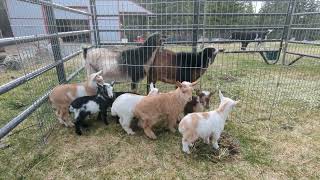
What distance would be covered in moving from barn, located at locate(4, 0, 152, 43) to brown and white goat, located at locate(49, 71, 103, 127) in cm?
81

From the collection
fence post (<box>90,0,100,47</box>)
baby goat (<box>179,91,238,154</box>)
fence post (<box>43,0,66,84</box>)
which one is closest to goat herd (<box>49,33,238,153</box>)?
baby goat (<box>179,91,238,154</box>)

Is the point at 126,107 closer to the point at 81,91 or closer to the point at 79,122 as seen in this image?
the point at 79,122

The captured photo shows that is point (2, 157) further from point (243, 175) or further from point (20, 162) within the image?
point (243, 175)

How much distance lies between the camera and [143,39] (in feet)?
16.1

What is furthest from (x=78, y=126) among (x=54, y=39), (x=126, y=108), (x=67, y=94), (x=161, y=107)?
(x=54, y=39)

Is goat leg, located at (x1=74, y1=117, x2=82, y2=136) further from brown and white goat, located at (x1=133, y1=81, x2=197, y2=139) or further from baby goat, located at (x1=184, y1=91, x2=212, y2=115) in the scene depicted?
baby goat, located at (x1=184, y1=91, x2=212, y2=115)

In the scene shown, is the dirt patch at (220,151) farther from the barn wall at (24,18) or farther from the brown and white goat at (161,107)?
the barn wall at (24,18)

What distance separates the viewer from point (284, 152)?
2877 mm

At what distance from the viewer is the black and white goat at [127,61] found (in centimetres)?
423

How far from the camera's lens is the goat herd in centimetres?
282

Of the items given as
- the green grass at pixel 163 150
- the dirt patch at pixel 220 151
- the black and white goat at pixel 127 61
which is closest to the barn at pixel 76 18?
the black and white goat at pixel 127 61

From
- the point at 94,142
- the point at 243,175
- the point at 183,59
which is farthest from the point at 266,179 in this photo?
→ the point at 183,59

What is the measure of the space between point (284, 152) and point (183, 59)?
7.22 ft

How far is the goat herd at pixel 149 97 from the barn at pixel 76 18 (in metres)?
0.74
